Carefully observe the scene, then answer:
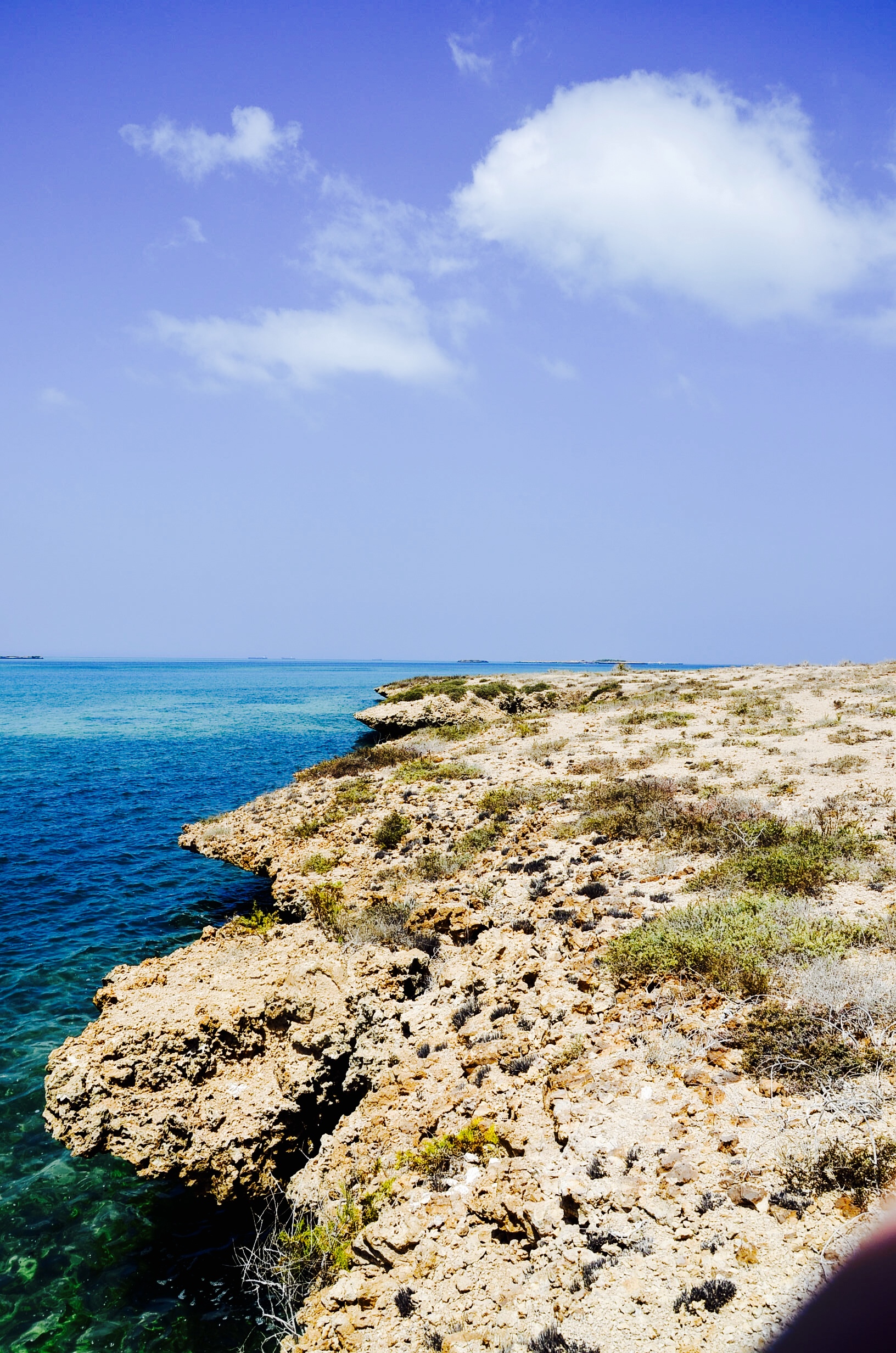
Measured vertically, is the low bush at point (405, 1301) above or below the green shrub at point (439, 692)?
below

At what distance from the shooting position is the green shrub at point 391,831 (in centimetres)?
1609

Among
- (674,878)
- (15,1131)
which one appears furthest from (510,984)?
(15,1131)

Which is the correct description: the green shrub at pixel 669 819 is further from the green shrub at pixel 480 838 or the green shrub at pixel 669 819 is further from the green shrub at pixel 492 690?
the green shrub at pixel 492 690

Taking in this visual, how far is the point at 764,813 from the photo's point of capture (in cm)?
1274

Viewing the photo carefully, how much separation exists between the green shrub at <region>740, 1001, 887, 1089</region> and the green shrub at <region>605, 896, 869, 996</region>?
23.2 inches

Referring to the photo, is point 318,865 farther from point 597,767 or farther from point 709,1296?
point 709,1296

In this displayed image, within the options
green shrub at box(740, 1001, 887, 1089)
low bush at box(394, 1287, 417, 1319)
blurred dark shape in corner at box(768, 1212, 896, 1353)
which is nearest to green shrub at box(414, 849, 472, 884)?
green shrub at box(740, 1001, 887, 1089)

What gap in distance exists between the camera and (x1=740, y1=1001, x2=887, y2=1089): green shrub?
20.0 feet

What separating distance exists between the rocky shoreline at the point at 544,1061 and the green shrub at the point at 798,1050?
0.03 metres

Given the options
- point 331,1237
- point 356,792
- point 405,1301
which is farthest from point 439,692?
point 405,1301

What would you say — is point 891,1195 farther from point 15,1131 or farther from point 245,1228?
point 15,1131

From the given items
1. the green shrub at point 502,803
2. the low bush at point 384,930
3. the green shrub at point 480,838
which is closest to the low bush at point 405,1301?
the low bush at point 384,930

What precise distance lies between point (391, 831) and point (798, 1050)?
11207 millimetres

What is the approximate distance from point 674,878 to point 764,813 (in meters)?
3.08
